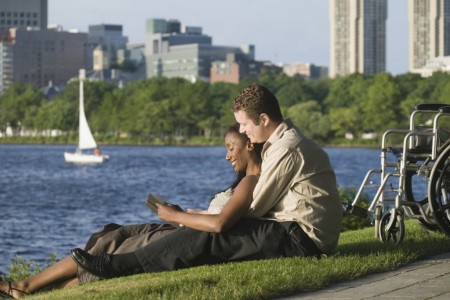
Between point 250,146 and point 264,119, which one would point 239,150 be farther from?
point 264,119

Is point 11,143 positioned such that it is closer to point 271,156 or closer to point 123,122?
point 123,122

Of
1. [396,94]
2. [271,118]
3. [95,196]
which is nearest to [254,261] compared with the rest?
[271,118]

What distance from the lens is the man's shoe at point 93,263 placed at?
8375 mm

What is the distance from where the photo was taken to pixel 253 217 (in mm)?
8508

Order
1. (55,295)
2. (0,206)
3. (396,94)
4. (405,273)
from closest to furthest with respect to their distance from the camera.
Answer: (55,295), (405,273), (0,206), (396,94)

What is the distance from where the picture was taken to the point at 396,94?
123750 millimetres

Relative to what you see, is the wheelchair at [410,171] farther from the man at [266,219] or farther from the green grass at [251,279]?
the man at [266,219]

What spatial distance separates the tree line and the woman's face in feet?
353

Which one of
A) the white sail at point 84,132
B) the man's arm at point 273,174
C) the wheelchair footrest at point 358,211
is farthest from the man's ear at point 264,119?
the white sail at point 84,132

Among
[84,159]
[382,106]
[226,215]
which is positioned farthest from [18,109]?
[226,215]

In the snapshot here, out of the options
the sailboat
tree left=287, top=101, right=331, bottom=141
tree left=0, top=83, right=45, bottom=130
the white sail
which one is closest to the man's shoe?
the white sail

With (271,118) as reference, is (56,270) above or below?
below

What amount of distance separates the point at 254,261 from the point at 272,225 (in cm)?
27

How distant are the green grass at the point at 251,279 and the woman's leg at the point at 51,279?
385mm
